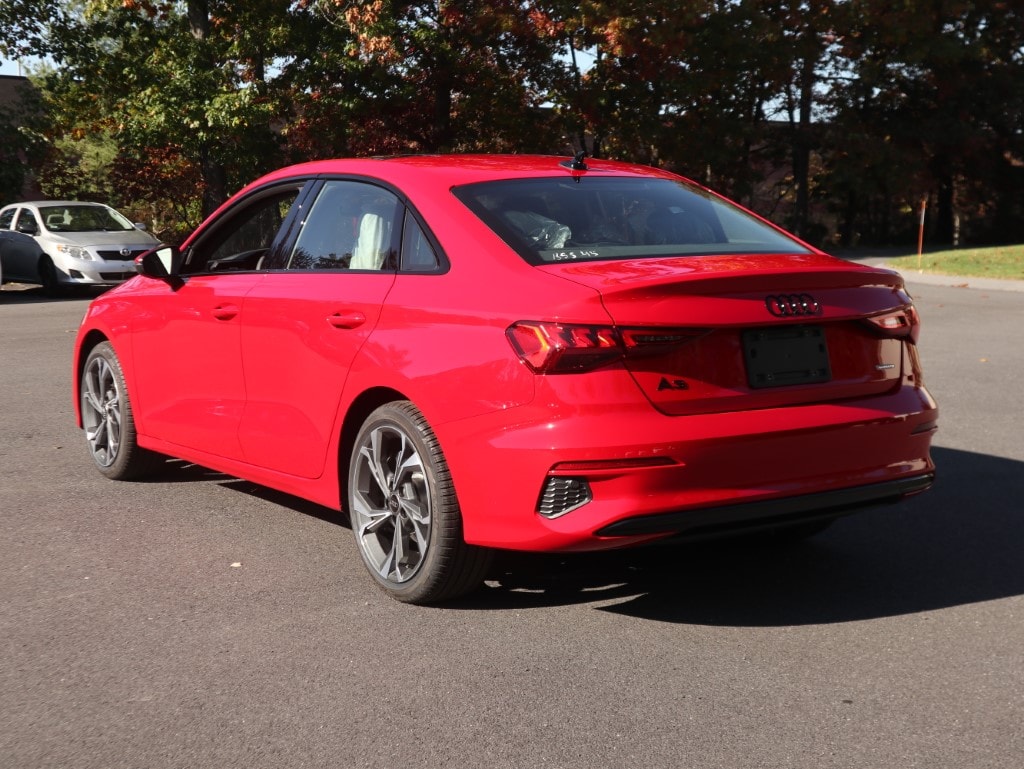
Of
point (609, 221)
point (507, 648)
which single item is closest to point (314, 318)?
point (609, 221)

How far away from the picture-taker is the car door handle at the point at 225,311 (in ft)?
19.6

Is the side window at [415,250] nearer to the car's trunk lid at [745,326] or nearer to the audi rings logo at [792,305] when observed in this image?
the car's trunk lid at [745,326]

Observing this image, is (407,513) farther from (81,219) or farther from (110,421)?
(81,219)

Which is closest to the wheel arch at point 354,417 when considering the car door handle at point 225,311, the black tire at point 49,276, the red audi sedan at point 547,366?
the red audi sedan at point 547,366

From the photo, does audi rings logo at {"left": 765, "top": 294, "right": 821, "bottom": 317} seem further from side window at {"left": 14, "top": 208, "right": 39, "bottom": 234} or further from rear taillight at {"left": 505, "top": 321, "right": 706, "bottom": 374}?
side window at {"left": 14, "top": 208, "right": 39, "bottom": 234}

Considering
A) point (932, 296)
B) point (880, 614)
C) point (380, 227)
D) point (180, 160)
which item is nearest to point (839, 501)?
point (880, 614)

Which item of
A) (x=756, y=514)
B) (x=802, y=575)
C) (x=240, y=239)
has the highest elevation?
(x=240, y=239)

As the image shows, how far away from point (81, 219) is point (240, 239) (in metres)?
18.6

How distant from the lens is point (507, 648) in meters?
4.48

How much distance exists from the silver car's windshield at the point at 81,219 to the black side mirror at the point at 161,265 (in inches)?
709

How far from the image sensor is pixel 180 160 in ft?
113

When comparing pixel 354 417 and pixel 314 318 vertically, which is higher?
pixel 314 318

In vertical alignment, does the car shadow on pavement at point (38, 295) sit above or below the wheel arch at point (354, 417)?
below

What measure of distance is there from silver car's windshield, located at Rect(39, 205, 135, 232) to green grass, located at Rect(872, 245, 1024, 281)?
15339 millimetres
